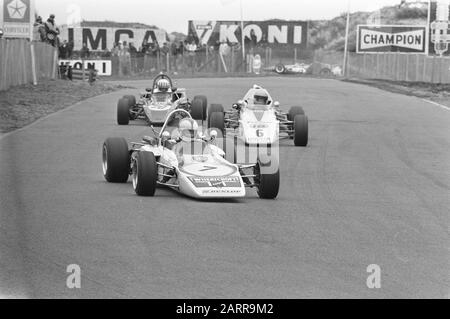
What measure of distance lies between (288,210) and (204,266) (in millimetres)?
3599

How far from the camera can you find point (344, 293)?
8.68 meters

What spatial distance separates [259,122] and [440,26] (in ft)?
93.5

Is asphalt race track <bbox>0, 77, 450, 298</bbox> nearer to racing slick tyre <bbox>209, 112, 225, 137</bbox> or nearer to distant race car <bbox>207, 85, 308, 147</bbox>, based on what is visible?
distant race car <bbox>207, 85, 308, 147</bbox>

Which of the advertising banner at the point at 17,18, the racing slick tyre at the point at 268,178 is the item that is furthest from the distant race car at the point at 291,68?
the racing slick tyre at the point at 268,178

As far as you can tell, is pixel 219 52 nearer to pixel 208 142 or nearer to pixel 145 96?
pixel 145 96

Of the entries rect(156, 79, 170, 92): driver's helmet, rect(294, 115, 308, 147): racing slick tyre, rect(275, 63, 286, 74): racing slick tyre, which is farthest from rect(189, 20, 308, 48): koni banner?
rect(294, 115, 308, 147): racing slick tyre

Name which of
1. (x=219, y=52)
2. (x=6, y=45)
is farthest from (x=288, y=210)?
(x=219, y=52)

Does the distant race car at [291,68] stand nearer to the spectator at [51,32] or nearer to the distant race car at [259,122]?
the spectator at [51,32]

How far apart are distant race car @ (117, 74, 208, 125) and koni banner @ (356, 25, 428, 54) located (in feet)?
143

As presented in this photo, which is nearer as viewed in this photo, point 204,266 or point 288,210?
point 204,266

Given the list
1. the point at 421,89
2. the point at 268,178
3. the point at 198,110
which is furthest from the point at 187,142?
the point at 421,89

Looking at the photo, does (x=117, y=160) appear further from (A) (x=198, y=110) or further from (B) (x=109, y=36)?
(B) (x=109, y=36)

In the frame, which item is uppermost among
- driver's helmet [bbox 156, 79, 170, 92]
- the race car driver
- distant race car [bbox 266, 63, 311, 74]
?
the race car driver

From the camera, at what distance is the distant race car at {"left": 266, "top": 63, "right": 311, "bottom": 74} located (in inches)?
2419
